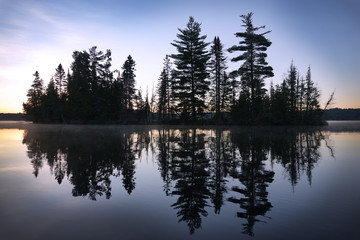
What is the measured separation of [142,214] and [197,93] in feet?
120

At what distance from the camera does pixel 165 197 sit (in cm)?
498

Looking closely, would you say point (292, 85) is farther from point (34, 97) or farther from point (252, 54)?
point (34, 97)

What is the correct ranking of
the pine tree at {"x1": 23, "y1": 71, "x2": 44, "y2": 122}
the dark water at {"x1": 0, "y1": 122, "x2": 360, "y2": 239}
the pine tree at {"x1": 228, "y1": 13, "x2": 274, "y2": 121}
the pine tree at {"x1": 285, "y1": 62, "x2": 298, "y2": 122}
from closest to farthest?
the dark water at {"x1": 0, "y1": 122, "x2": 360, "y2": 239} < the pine tree at {"x1": 228, "y1": 13, "x2": 274, "y2": 121} < the pine tree at {"x1": 285, "y1": 62, "x2": 298, "y2": 122} < the pine tree at {"x1": 23, "y1": 71, "x2": 44, "y2": 122}

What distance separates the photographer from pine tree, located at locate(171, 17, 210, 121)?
3994 centimetres

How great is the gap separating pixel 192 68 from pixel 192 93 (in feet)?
14.5

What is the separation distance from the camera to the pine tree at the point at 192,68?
131ft

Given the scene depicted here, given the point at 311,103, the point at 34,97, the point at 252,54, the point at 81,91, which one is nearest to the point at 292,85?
the point at 311,103

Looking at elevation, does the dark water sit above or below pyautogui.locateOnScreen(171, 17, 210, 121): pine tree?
below

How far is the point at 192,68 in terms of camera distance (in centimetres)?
4003

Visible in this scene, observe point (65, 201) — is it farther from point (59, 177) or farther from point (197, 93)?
point (197, 93)

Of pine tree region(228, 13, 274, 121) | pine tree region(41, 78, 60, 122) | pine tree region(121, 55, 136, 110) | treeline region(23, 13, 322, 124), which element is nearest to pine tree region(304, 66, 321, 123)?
treeline region(23, 13, 322, 124)

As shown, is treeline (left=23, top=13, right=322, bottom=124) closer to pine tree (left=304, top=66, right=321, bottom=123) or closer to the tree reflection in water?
pine tree (left=304, top=66, right=321, bottom=123)

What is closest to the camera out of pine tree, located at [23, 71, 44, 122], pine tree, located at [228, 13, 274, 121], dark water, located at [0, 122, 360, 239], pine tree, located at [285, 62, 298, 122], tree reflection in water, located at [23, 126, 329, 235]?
dark water, located at [0, 122, 360, 239]

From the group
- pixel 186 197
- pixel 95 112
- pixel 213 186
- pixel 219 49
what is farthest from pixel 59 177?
pixel 95 112
